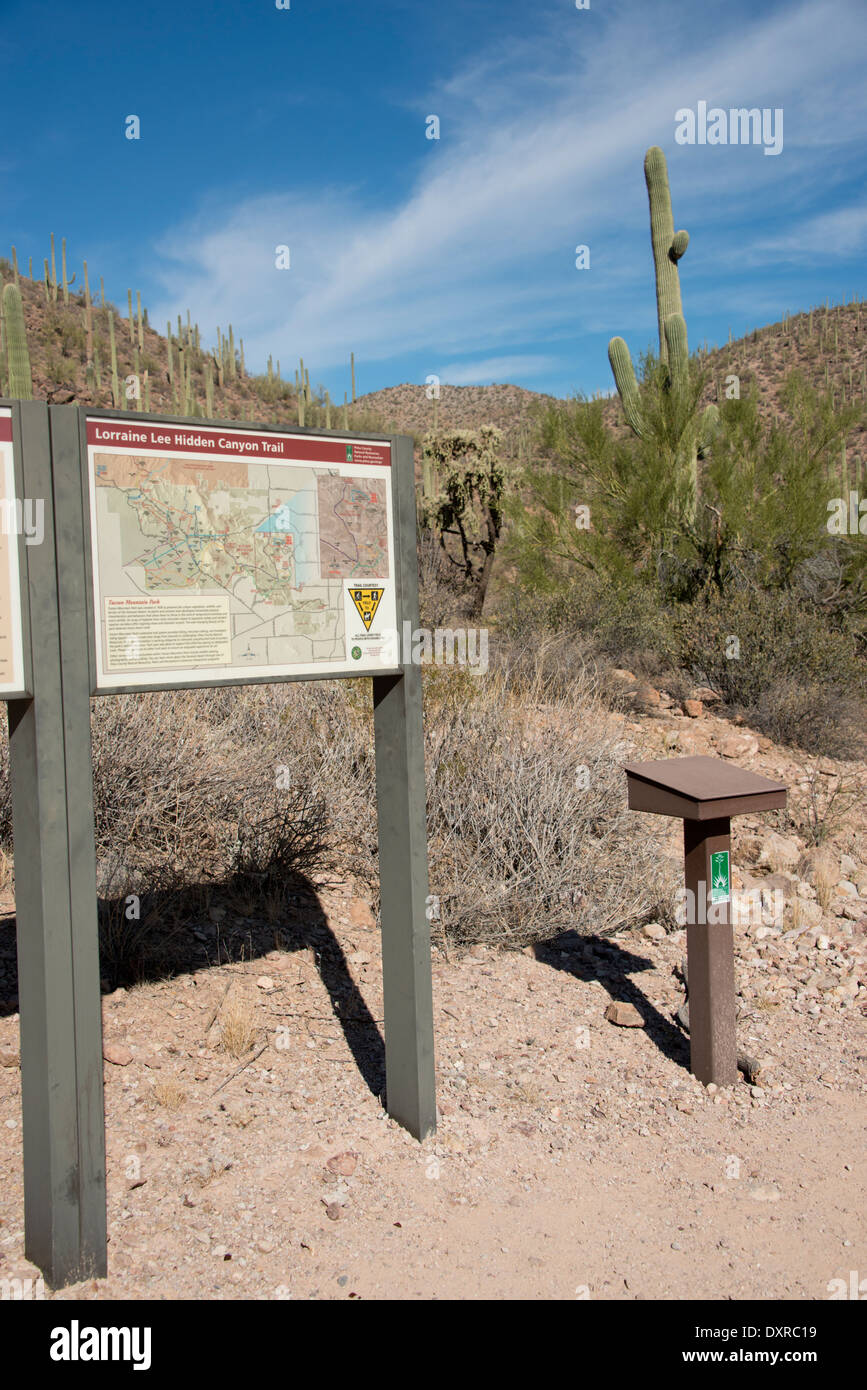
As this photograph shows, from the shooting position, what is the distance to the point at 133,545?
2.70 m

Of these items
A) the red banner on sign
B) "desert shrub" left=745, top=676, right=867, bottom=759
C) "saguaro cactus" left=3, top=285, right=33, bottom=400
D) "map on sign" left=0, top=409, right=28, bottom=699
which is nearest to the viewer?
"map on sign" left=0, top=409, right=28, bottom=699

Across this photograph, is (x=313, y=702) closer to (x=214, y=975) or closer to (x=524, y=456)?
(x=214, y=975)

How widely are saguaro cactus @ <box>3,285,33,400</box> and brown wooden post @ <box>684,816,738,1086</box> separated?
8.94 meters

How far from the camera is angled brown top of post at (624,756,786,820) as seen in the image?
11.6ft

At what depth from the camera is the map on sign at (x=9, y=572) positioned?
2428 millimetres

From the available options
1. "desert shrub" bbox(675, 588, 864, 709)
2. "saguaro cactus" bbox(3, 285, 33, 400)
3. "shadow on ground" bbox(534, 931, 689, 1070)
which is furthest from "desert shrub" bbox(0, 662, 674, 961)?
"saguaro cactus" bbox(3, 285, 33, 400)

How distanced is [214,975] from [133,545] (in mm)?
2354

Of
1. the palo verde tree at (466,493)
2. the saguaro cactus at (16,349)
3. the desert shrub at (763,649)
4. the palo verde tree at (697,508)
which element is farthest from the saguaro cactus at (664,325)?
the saguaro cactus at (16,349)

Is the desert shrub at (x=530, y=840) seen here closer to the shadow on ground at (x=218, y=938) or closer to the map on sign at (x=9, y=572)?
the shadow on ground at (x=218, y=938)

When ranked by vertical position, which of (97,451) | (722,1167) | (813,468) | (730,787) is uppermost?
(813,468)

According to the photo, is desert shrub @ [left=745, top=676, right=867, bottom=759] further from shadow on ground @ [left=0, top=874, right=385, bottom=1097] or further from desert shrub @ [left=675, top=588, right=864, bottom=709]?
shadow on ground @ [left=0, top=874, right=385, bottom=1097]

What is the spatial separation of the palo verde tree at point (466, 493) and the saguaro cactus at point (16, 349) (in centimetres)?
777

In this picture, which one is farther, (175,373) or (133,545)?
(175,373)

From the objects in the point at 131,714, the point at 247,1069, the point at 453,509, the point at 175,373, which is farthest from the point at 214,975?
the point at 175,373
